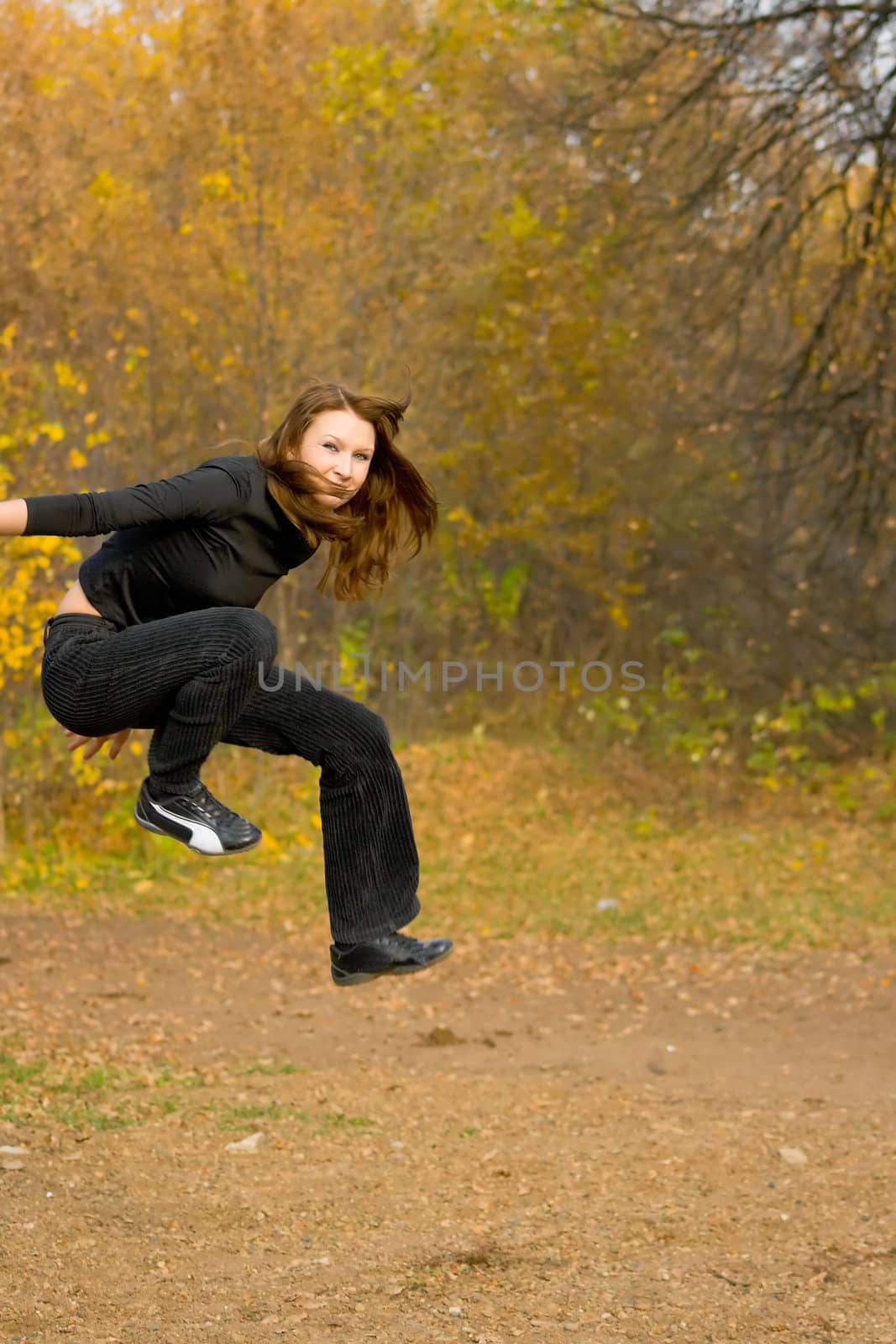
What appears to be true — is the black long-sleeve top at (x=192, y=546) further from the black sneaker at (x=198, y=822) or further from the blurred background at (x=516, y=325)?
the blurred background at (x=516, y=325)

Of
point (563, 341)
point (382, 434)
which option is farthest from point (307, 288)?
point (382, 434)

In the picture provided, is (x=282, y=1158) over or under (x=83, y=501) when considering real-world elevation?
under

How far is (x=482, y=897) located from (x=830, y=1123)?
538cm

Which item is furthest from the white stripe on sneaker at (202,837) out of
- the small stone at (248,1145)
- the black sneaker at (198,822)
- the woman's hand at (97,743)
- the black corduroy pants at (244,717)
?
the small stone at (248,1145)

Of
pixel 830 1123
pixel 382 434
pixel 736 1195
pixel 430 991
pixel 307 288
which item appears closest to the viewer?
pixel 382 434

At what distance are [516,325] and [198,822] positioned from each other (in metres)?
14.1

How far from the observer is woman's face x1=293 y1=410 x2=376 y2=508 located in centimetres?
400

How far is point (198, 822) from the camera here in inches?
150

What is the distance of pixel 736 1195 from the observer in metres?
5.88

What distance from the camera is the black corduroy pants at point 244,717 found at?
147 inches

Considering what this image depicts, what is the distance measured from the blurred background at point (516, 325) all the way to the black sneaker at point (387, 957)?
6698mm

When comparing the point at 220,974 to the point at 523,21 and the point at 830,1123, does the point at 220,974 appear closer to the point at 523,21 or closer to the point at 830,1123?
the point at 830,1123

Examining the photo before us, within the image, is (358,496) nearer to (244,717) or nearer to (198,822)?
(244,717)

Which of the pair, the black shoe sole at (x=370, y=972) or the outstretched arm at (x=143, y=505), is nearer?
the outstretched arm at (x=143, y=505)
